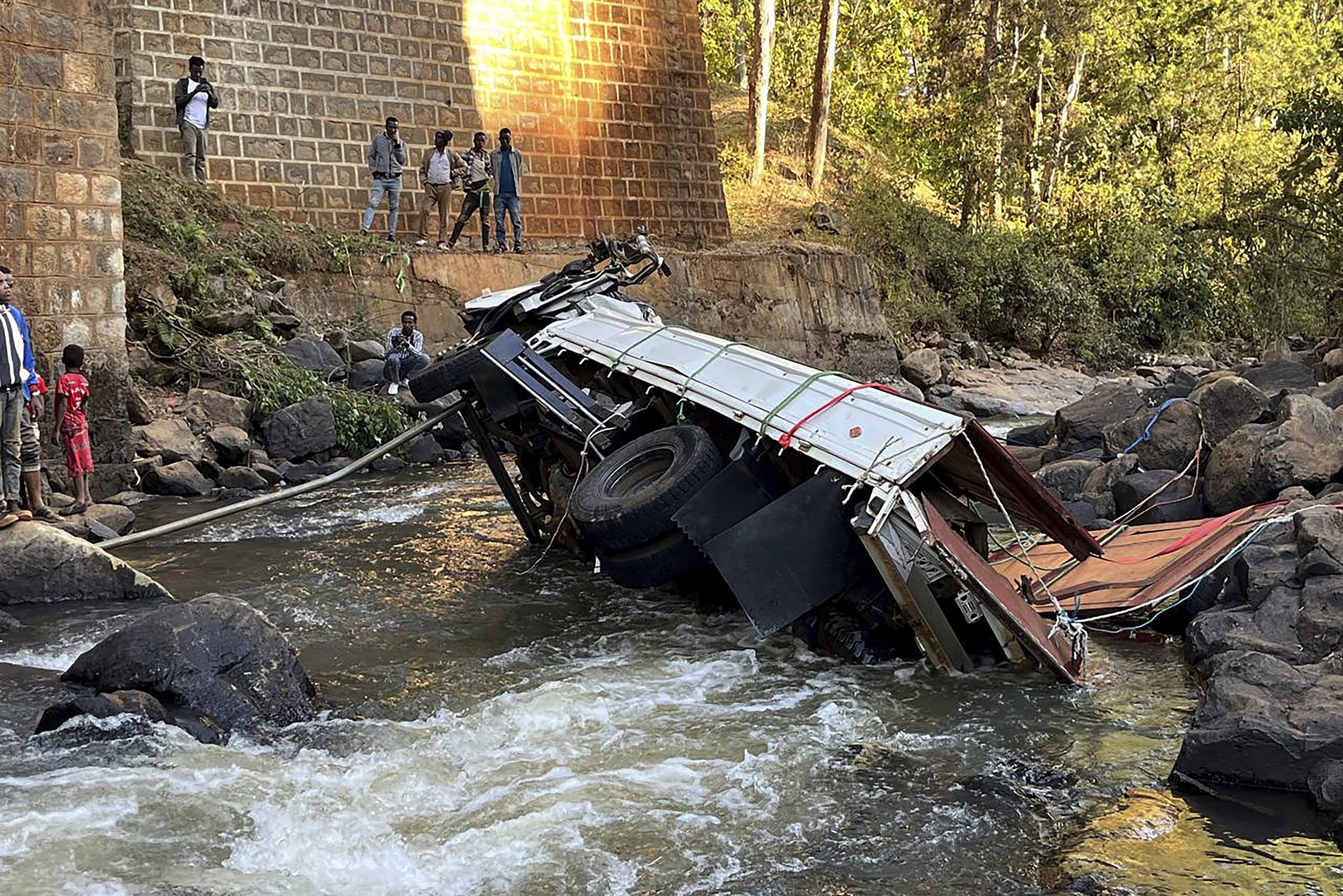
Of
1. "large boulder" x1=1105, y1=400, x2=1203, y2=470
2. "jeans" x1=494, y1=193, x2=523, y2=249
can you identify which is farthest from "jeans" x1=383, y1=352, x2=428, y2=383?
"large boulder" x1=1105, y1=400, x2=1203, y2=470

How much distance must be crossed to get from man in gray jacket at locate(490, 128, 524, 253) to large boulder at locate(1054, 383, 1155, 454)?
33.4 ft

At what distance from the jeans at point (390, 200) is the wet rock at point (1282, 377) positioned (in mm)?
11835

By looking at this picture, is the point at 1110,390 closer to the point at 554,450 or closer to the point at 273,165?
the point at 554,450

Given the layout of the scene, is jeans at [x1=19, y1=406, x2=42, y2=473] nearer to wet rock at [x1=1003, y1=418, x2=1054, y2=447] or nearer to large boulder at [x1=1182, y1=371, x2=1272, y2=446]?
large boulder at [x1=1182, y1=371, x2=1272, y2=446]

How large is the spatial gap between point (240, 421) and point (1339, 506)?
11.0 metres

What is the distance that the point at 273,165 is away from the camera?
20672mm

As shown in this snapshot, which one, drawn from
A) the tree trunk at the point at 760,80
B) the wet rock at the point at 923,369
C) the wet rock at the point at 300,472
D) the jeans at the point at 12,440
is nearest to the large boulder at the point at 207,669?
the jeans at the point at 12,440

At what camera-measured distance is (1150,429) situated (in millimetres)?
11438

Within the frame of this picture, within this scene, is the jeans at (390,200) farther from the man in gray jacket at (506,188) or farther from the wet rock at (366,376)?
the wet rock at (366,376)

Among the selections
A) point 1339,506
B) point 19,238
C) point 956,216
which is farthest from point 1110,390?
point 956,216

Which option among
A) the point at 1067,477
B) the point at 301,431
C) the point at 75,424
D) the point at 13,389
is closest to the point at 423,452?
the point at 301,431

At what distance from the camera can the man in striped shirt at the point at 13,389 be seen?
1055cm

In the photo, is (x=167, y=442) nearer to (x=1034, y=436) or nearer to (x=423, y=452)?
(x=423, y=452)

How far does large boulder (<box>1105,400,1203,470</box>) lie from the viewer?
447 inches
